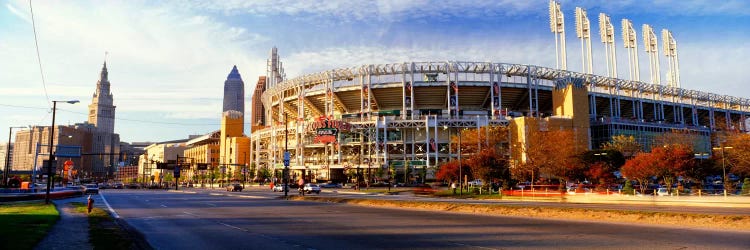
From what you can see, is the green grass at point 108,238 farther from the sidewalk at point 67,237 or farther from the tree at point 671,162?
the tree at point 671,162

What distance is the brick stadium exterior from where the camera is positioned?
105 m

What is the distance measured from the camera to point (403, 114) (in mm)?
106250

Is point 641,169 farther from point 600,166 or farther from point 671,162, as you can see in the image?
point 600,166

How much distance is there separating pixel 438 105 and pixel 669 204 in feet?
273

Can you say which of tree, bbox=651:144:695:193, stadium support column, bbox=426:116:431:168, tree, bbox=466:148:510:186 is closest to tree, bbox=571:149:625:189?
tree, bbox=651:144:695:193

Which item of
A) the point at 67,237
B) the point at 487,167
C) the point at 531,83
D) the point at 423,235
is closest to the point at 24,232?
the point at 67,237

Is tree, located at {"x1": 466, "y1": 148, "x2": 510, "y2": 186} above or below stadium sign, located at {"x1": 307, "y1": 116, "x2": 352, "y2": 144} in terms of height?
below

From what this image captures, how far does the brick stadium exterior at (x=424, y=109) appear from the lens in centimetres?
10494

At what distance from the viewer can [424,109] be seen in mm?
117688

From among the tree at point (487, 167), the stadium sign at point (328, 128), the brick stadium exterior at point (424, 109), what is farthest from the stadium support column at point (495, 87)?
the tree at point (487, 167)

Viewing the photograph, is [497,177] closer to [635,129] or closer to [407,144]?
[407,144]

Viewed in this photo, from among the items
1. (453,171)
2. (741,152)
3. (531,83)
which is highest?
(531,83)

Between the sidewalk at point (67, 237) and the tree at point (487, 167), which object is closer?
the sidewalk at point (67, 237)

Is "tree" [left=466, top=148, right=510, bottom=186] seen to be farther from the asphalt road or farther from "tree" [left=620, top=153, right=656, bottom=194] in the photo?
the asphalt road
